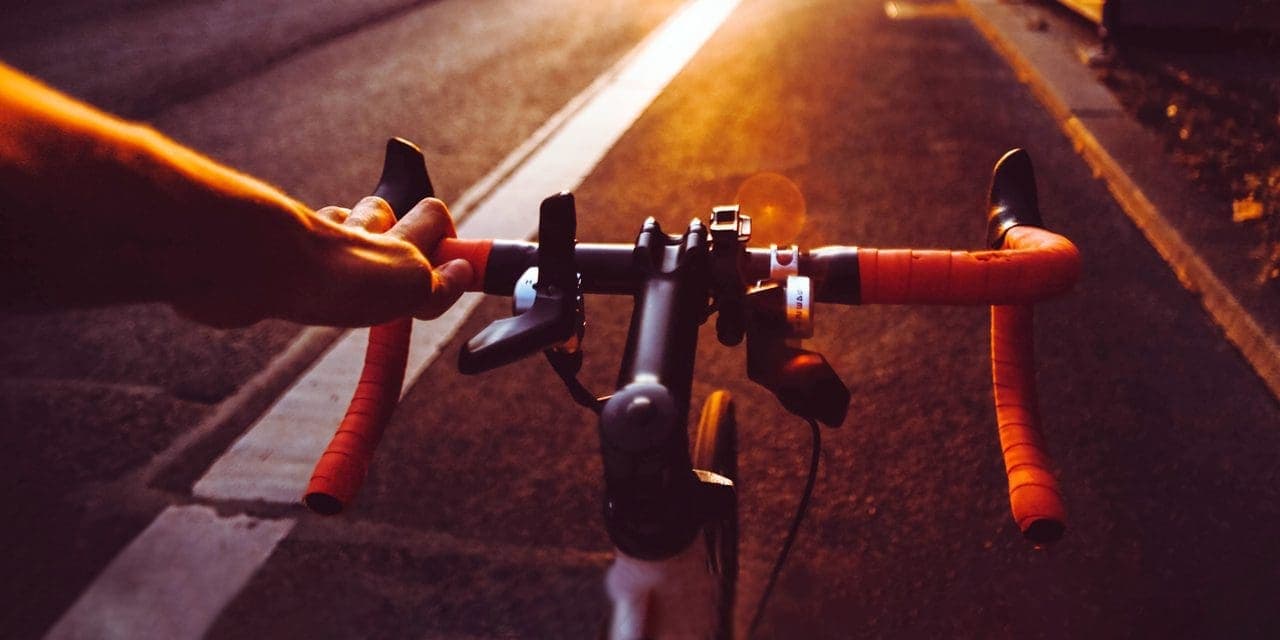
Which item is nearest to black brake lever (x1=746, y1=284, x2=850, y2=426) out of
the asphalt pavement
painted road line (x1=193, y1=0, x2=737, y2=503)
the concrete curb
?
the asphalt pavement

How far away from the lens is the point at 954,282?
1.30 m

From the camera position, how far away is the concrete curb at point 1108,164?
3643 millimetres

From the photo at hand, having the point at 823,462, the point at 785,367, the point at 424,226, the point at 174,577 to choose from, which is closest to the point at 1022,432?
the point at 785,367

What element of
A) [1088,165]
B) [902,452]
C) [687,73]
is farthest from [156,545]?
[687,73]

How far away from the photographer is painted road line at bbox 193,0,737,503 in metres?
3.24

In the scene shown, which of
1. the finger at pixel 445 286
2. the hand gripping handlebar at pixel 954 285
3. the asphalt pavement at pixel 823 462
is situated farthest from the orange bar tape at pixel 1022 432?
the asphalt pavement at pixel 823 462

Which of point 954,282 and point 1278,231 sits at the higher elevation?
point 954,282

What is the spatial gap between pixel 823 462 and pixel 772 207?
2577 mm

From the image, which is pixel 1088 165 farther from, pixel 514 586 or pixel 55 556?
pixel 55 556

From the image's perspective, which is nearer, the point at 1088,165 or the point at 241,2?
the point at 1088,165

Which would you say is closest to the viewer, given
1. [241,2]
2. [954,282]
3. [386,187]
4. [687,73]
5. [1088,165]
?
[954,282]

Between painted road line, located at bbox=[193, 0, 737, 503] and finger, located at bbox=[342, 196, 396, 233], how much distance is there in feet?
7.13

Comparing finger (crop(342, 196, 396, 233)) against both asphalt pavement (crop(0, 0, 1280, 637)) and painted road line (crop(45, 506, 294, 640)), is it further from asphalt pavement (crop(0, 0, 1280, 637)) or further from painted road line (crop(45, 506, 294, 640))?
painted road line (crop(45, 506, 294, 640))

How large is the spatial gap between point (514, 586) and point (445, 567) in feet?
0.95
